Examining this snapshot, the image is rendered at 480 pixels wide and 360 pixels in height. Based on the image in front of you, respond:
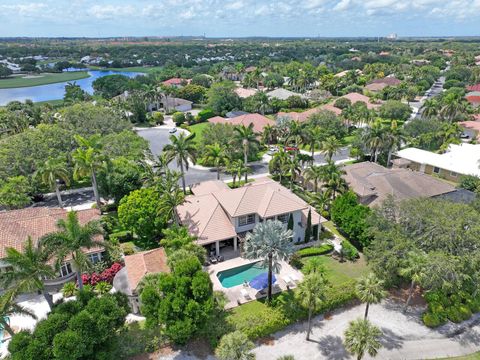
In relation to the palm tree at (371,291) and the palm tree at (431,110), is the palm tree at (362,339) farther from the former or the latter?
the palm tree at (431,110)

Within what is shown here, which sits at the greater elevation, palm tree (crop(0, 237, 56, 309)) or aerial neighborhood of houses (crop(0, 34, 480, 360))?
palm tree (crop(0, 237, 56, 309))

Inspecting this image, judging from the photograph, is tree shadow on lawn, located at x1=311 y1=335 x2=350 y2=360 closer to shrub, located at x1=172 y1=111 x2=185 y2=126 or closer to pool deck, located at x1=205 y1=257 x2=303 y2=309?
pool deck, located at x1=205 y1=257 x2=303 y2=309

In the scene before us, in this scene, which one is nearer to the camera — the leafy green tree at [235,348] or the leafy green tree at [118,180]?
the leafy green tree at [235,348]

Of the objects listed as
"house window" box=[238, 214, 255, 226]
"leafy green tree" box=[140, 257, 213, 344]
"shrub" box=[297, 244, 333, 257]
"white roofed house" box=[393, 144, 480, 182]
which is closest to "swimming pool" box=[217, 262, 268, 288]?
"house window" box=[238, 214, 255, 226]

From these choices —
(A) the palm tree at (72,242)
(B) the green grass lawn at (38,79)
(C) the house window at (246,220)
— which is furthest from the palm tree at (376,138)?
(B) the green grass lawn at (38,79)

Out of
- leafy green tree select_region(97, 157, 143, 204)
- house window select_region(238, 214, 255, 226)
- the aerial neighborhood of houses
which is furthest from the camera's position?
leafy green tree select_region(97, 157, 143, 204)

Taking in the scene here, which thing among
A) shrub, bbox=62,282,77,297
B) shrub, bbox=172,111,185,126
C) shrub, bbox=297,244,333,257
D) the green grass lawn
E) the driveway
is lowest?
the driveway

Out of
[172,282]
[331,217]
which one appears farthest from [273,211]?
[172,282]

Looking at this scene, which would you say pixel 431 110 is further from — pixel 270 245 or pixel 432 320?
pixel 270 245

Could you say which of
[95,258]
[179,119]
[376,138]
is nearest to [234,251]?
[95,258]
